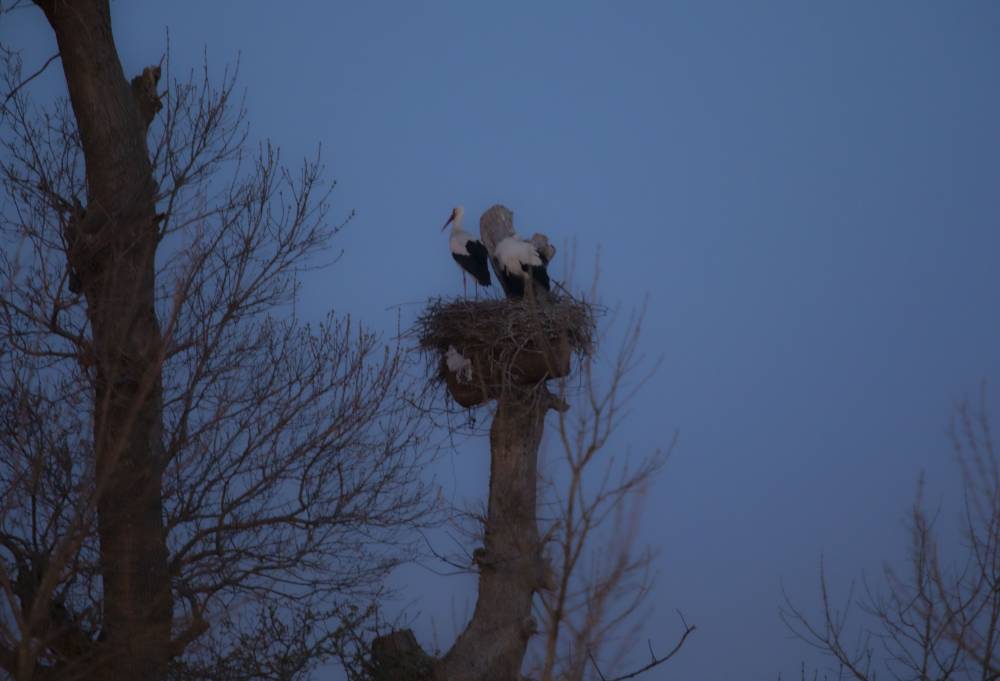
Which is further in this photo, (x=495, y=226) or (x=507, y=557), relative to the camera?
(x=495, y=226)

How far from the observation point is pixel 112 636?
6.66m

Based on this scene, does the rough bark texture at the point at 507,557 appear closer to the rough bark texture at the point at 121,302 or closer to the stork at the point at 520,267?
the stork at the point at 520,267

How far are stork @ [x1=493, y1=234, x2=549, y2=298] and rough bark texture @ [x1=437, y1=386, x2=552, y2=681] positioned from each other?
128 centimetres

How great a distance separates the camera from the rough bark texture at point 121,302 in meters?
6.62

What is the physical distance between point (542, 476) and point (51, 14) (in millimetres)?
5279

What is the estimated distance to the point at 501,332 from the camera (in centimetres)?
884

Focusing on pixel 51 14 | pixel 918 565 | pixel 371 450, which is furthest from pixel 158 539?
pixel 918 565

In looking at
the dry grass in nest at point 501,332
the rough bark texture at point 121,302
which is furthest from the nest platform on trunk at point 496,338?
the rough bark texture at point 121,302

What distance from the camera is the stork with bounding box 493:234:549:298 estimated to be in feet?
32.4

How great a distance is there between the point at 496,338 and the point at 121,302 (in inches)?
107

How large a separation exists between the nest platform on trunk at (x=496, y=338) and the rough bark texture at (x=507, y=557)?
196 mm

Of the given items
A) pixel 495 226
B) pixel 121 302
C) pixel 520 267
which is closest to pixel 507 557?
pixel 520 267

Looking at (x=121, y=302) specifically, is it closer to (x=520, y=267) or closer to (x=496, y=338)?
(x=496, y=338)

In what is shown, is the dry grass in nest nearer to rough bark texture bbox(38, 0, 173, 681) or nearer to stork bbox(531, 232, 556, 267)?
stork bbox(531, 232, 556, 267)
